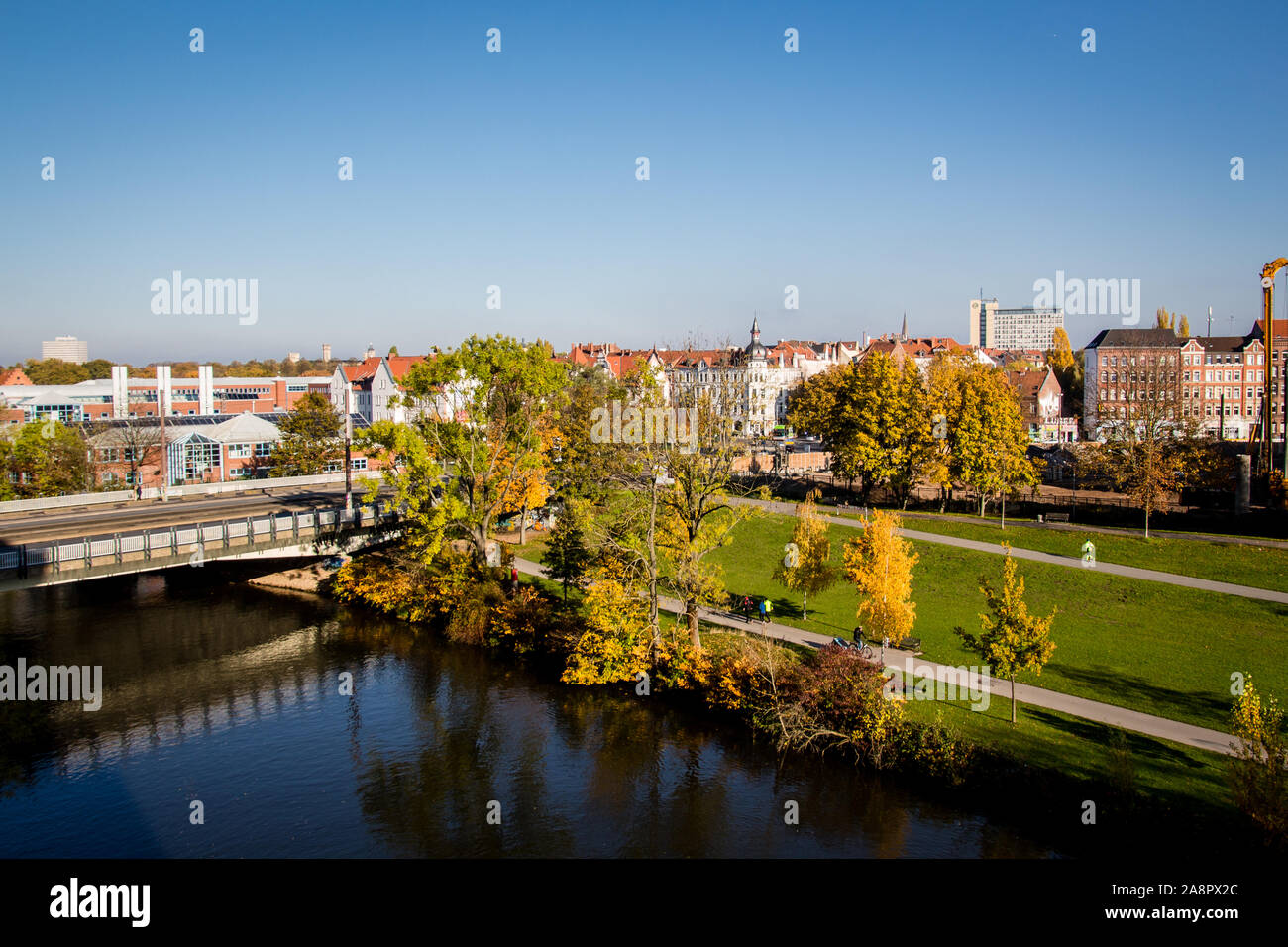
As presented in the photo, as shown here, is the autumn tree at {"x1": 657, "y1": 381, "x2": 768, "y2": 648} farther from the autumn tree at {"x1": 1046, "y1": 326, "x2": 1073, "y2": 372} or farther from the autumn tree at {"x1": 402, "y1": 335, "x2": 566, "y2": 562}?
the autumn tree at {"x1": 1046, "y1": 326, "x2": 1073, "y2": 372}

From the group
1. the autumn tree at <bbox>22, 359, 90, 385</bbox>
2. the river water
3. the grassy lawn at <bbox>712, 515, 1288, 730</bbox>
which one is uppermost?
the autumn tree at <bbox>22, 359, 90, 385</bbox>

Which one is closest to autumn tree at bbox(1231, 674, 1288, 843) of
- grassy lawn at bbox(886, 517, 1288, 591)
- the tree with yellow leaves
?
the tree with yellow leaves

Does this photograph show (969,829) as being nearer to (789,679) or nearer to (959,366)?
(789,679)

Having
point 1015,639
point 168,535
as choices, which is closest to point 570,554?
point 168,535

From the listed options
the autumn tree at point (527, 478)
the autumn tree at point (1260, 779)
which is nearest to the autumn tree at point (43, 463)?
the autumn tree at point (527, 478)

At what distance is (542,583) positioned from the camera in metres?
36.0

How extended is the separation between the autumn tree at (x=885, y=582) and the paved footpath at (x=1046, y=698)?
0.94 m

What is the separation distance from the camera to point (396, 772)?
21.3 m

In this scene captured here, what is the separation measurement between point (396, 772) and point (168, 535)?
14.5 meters

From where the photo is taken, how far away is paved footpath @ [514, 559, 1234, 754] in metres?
19.6

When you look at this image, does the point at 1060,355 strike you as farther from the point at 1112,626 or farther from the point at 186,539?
the point at 186,539

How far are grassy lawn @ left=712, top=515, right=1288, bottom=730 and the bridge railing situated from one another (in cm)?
1726
